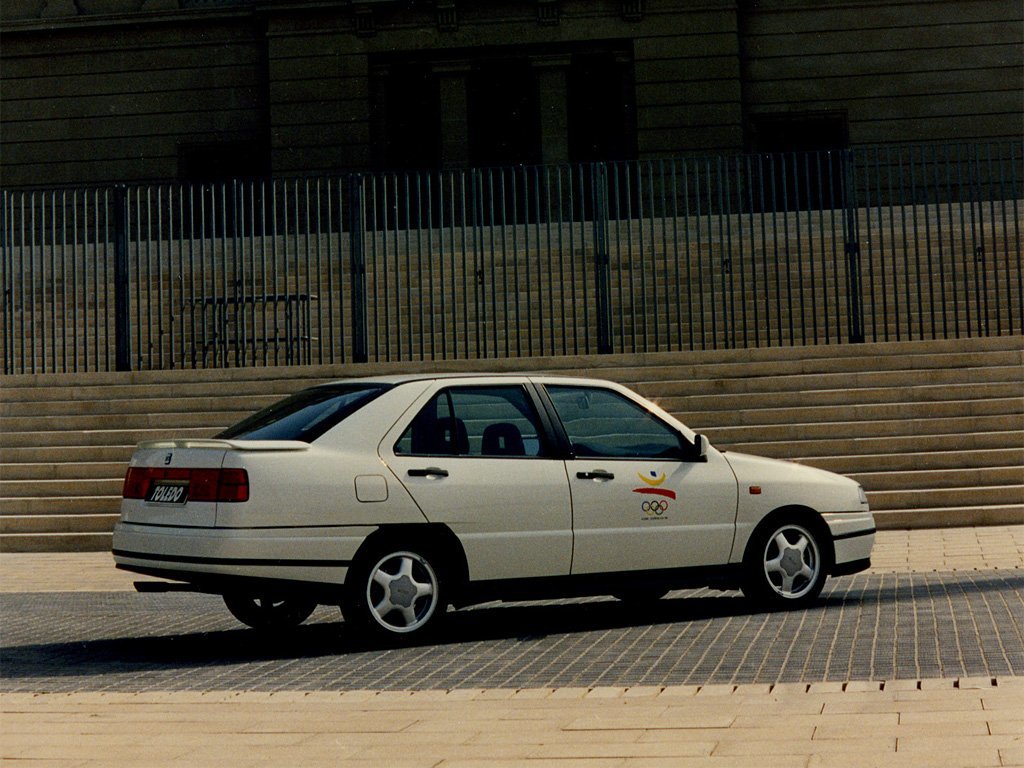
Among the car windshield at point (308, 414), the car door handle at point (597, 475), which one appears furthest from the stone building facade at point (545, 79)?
the car windshield at point (308, 414)

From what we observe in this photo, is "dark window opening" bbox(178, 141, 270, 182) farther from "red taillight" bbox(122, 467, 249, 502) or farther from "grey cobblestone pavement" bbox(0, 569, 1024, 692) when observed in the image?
"red taillight" bbox(122, 467, 249, 502)

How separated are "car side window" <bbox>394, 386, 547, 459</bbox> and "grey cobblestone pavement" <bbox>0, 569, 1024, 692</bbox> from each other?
1041mm

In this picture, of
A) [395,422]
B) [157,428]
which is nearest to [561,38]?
[157,428]

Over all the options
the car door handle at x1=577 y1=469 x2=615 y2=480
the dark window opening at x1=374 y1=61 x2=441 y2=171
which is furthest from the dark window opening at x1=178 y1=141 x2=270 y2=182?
the car door handle at x1=577 y1=469 x2=615 y2=480

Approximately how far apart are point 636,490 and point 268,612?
2324mm

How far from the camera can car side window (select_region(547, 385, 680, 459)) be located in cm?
910

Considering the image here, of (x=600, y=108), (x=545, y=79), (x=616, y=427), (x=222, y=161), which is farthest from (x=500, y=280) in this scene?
(x=222, y=161)

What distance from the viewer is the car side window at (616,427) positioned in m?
9.10

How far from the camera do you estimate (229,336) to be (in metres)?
21.9

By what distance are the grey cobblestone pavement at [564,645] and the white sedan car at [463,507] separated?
0.97 feet

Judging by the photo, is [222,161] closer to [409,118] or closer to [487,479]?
[409,118]

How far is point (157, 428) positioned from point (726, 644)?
10.8 m

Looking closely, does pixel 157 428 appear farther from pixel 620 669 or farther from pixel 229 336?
pixel 620 669

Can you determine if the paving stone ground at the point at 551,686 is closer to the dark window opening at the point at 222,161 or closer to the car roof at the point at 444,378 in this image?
the car roof at the point at 444,378
